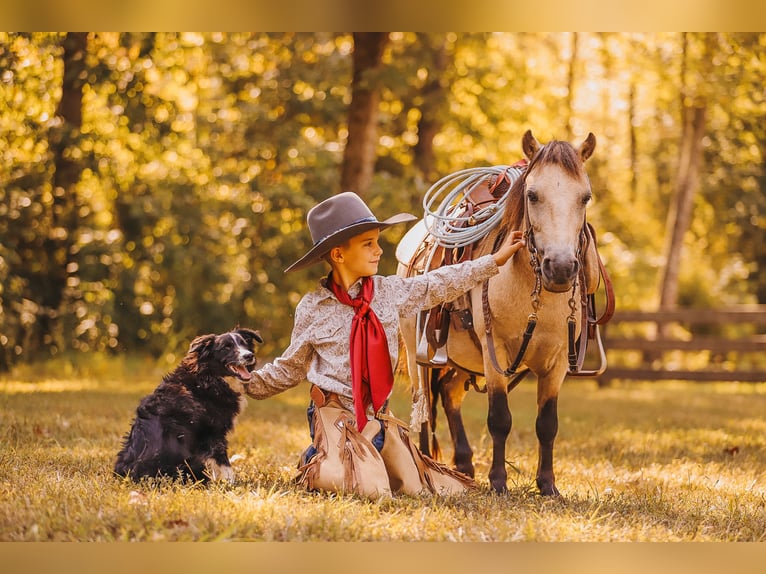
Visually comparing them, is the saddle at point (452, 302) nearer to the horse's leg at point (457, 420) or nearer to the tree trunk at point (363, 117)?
the horse's leg at point (457, 420)

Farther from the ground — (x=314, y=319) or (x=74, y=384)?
(x=314, y=319)

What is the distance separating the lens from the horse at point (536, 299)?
4770 mm

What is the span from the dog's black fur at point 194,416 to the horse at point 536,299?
4.43ft

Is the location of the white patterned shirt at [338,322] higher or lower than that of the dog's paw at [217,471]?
higher

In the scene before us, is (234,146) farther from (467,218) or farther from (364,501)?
(364,501)

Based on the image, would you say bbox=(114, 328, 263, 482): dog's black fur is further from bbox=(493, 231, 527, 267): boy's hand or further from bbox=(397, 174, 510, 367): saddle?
bbox=(493, 231, 527, 267): boy's hand

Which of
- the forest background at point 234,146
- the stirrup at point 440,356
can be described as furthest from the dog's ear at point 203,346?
the forest background at point 234,146

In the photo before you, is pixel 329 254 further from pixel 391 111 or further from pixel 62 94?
pixel 391 111

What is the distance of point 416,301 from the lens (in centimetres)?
532

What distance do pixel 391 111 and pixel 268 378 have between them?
13355mm

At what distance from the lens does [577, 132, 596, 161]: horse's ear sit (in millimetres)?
4961

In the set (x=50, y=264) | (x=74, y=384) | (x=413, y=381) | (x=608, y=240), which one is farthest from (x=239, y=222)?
(x=413, y=381)

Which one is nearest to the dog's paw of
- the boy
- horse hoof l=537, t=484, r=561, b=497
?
the boy
